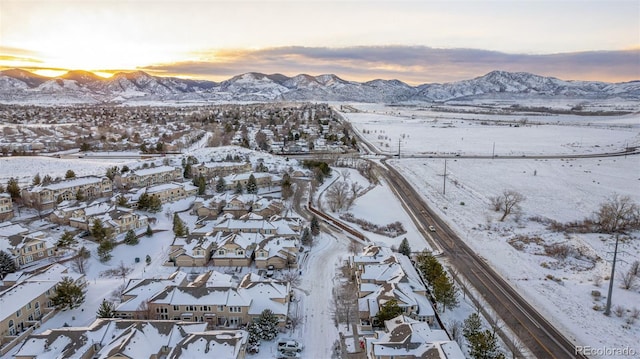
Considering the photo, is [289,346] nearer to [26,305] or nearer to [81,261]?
[26,305]

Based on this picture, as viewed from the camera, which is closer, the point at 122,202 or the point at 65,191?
the point at 122,202

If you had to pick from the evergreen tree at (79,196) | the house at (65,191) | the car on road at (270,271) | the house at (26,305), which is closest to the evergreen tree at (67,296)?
the house at (26,305)

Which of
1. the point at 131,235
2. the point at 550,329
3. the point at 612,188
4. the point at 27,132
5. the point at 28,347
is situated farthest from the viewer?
the point at 27,132

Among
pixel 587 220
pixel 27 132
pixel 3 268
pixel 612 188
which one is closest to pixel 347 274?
pixel 3 268

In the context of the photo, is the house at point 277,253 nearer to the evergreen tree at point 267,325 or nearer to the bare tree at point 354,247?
the bare tree at point 354,247

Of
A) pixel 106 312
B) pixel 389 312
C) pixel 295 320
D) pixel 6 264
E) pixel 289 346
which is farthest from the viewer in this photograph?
pixel 6 264

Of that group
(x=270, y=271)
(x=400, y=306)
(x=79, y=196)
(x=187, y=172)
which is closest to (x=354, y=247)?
(x=270, y=271)

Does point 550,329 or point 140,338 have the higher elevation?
point 140,338

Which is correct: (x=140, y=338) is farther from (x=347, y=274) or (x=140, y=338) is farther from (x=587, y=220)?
(x=587, y=220)
